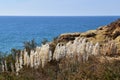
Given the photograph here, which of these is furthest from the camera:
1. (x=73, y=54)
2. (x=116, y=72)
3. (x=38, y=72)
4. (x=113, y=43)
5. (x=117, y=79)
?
(x=113, y=43)

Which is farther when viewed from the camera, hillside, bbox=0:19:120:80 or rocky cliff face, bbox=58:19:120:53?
rocky cliff face, bbox=58:19:120:53

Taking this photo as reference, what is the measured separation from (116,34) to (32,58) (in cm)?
845

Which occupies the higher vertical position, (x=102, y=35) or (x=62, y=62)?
(x=102, y=35)

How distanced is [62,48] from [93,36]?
722 centimetres

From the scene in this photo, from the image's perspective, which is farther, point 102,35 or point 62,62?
point 102,35

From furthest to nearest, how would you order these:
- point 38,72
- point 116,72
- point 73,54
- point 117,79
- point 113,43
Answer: point 113,43, point 73,54, point 38,72, point 116,72, point 117,79

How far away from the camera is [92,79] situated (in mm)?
14750

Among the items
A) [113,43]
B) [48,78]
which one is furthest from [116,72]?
[113,43]

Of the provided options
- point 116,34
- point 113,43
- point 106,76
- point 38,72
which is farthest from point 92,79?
point 116,34

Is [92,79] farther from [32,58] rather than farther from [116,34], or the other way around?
[116,34]

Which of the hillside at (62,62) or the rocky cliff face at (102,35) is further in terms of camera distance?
the rocky cliff face at (102,35)

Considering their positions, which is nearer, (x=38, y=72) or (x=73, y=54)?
(x=38, y=72)

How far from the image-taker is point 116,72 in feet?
49.1

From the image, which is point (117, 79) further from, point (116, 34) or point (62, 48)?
point (116, 34)
